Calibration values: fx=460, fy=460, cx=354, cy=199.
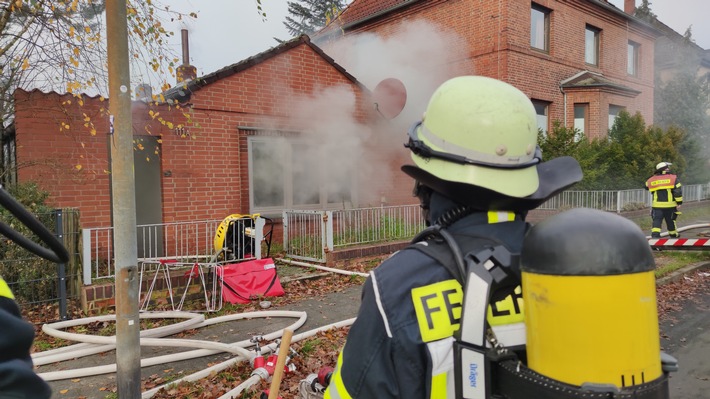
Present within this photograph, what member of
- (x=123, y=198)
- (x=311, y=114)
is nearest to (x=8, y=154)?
(x=311, y=114)

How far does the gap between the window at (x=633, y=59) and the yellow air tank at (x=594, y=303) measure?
21.2 m

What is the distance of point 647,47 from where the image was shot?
63.1 ft

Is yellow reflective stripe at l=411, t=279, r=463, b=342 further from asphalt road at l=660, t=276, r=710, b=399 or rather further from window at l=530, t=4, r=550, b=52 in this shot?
window at l=530, t=4, r=550, b=52

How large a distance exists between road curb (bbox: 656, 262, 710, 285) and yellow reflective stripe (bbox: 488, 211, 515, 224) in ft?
23.4

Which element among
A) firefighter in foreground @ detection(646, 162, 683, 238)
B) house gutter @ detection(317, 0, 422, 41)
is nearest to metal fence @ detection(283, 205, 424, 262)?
firefighter in foreground @ detection(646, 162, 683, 238)

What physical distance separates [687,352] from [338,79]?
8.20 metres

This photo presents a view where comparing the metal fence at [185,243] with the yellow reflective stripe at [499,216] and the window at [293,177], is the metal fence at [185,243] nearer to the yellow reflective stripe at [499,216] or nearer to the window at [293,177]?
the window at [293,177]

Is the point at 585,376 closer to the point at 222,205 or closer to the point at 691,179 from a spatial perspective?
the point at 222,205

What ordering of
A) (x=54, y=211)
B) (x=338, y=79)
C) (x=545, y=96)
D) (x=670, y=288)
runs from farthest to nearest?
(x=545, y=96) → (x=338, y=79) → (x=670, y=288) → (x=54, y=211)

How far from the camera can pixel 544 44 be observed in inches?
605

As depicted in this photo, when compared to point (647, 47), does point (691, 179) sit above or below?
below

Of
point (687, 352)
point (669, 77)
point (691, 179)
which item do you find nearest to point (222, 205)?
point (687, 352)

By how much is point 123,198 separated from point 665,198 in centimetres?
1125

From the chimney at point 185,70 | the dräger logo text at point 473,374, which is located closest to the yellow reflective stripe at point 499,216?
the dräger logo text at point 473,374
